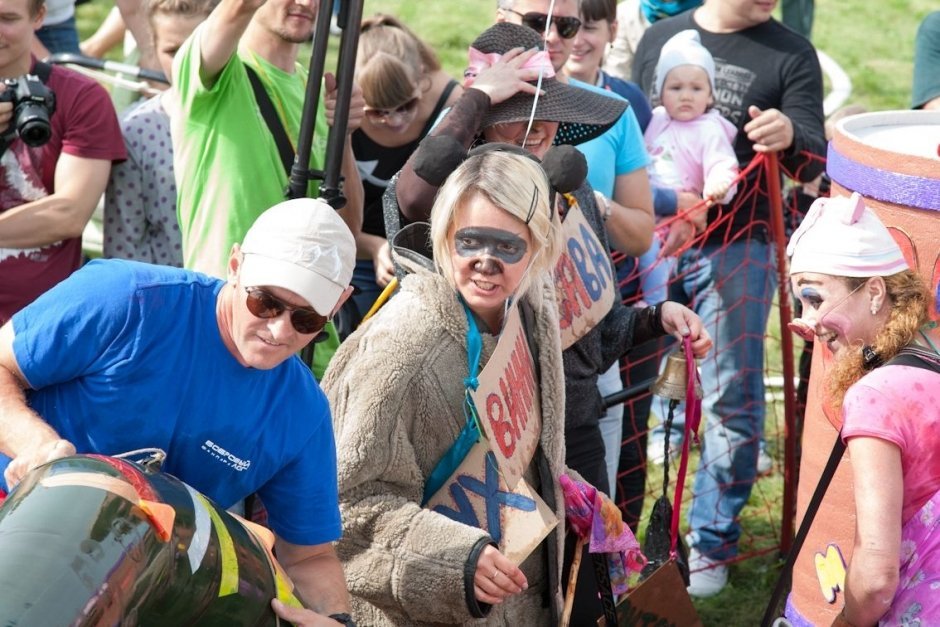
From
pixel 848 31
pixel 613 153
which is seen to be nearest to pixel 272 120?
pixel 613 153

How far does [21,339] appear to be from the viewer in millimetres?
2412

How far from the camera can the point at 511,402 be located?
9.52 ft

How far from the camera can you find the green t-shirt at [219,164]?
3.75 meters

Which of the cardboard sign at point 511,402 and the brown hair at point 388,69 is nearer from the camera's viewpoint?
the cardboard sign at point 511,402

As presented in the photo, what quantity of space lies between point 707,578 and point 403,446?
8.73 feet

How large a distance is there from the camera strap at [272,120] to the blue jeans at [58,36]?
337 cm

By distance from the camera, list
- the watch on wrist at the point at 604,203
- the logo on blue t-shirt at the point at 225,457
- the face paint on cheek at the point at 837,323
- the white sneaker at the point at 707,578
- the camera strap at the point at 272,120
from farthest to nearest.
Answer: the white sneaker at the point at 707,578, the watch on wrist at the point at 604,203, the camera strap at the point at 272,120, the face paint on cheek at the point at 837,323, the logo on blue t-shirt at the point at 225,457

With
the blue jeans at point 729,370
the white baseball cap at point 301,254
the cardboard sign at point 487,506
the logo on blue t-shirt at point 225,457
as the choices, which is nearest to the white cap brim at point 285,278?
the white baseball cap at point 301,254

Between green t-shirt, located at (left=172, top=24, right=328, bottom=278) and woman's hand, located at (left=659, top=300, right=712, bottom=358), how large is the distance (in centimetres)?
117

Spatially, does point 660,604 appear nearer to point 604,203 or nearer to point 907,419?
point 907,419

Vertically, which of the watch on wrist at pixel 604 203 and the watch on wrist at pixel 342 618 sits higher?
the watch on wrist at pixel 604 203

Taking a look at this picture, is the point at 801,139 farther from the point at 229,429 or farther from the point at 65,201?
the point at 229,429

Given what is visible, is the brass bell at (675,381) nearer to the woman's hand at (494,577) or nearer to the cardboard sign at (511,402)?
the cardboard sign at (511,402)

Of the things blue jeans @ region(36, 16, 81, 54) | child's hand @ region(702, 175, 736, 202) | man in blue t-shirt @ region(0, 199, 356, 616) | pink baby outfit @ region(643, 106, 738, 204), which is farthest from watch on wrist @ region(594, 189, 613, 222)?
blue jeans @ region(36, 16, 81, 54)
